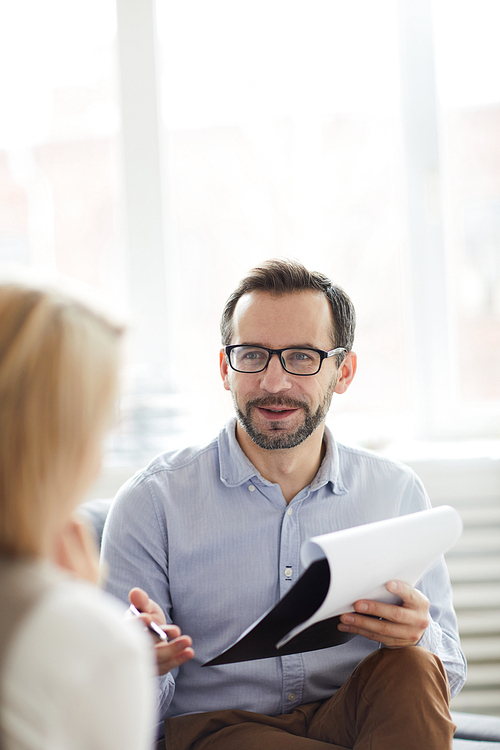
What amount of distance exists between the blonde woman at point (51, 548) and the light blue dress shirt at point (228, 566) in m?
0.70

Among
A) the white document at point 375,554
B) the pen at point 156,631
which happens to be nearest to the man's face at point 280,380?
the white document at point 375,554

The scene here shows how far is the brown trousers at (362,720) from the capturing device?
107cm

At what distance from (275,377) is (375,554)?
0.47 meters

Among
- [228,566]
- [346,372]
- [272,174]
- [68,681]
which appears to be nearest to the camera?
[68,681]

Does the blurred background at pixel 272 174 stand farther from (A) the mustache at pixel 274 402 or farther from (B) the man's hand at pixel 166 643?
(B) the man's hand at pixel 166 643

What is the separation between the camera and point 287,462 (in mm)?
1402

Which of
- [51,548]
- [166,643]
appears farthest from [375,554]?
[51,548]

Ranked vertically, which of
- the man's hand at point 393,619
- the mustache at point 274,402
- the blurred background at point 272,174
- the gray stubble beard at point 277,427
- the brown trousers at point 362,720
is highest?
the blurred background at point 272,174

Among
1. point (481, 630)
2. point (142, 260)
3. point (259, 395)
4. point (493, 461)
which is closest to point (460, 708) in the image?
point (481, 630)

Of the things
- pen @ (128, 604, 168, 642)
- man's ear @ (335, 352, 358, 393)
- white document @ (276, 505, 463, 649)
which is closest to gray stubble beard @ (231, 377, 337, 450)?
man's ear @ (335, 352, 358, 393)

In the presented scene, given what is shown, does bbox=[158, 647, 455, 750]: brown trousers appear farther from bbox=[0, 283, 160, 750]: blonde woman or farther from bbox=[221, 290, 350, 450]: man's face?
bbox=[0, 283, 160, 750]: blonde woman

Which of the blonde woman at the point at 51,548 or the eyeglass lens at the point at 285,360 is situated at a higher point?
the eyeglass lens at the point at 285,360

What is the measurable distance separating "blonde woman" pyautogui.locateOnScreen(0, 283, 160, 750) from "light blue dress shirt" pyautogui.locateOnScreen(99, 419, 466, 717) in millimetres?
697

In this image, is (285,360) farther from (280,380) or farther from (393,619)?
(393,619)
